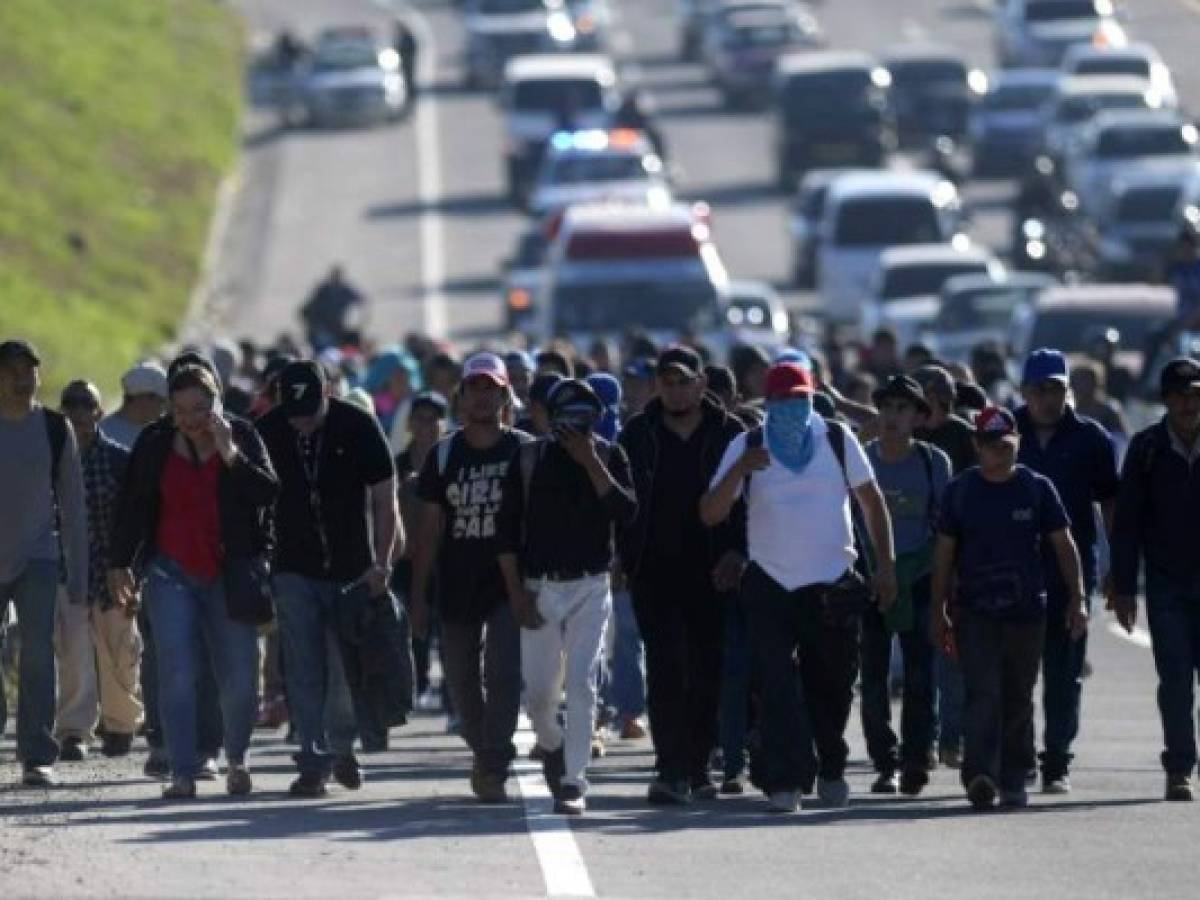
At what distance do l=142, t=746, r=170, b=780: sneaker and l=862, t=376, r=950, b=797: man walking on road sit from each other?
9.63ft

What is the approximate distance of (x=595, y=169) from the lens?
54.7 meters

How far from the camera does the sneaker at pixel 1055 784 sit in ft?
57.0

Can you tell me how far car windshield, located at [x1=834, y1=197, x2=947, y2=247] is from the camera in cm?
4947

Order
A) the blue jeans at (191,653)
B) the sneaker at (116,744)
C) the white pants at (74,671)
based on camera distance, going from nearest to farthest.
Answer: the blue jeans at (191,653) < the white pants at (74,671) < the sneaker at (116,744)

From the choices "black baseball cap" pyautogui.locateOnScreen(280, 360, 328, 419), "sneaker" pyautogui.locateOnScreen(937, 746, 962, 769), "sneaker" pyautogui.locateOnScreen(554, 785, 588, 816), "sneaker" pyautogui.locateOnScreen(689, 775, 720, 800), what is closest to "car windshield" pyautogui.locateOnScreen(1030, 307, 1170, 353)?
"sneaker" pyautogui.locateOnScreen(937, 746, 962, 769)

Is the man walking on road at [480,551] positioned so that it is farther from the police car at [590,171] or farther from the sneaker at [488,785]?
the police car at [590,171]

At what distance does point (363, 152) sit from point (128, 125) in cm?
878


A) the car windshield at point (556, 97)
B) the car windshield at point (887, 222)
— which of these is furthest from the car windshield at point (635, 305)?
the car windshield at point (556, 97)

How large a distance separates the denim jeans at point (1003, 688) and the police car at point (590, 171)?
36456 mm

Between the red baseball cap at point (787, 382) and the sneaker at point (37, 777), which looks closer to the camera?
the red baseball cap at point (787, 382)

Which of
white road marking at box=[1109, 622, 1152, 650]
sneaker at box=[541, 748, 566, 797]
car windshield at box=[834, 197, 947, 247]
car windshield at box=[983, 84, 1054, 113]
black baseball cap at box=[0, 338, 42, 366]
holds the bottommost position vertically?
white road marking at box=[1109, 622, 1152, 650]

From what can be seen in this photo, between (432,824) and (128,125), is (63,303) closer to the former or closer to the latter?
(128,125)

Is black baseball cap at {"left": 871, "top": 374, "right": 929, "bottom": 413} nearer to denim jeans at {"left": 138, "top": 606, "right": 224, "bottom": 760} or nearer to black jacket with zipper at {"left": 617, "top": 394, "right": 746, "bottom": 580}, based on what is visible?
black jacket with zipper at {"left": 617, "top": 394, "right": 746, "bottom": 580}

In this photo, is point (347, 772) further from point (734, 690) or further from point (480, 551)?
point (734, 690)
